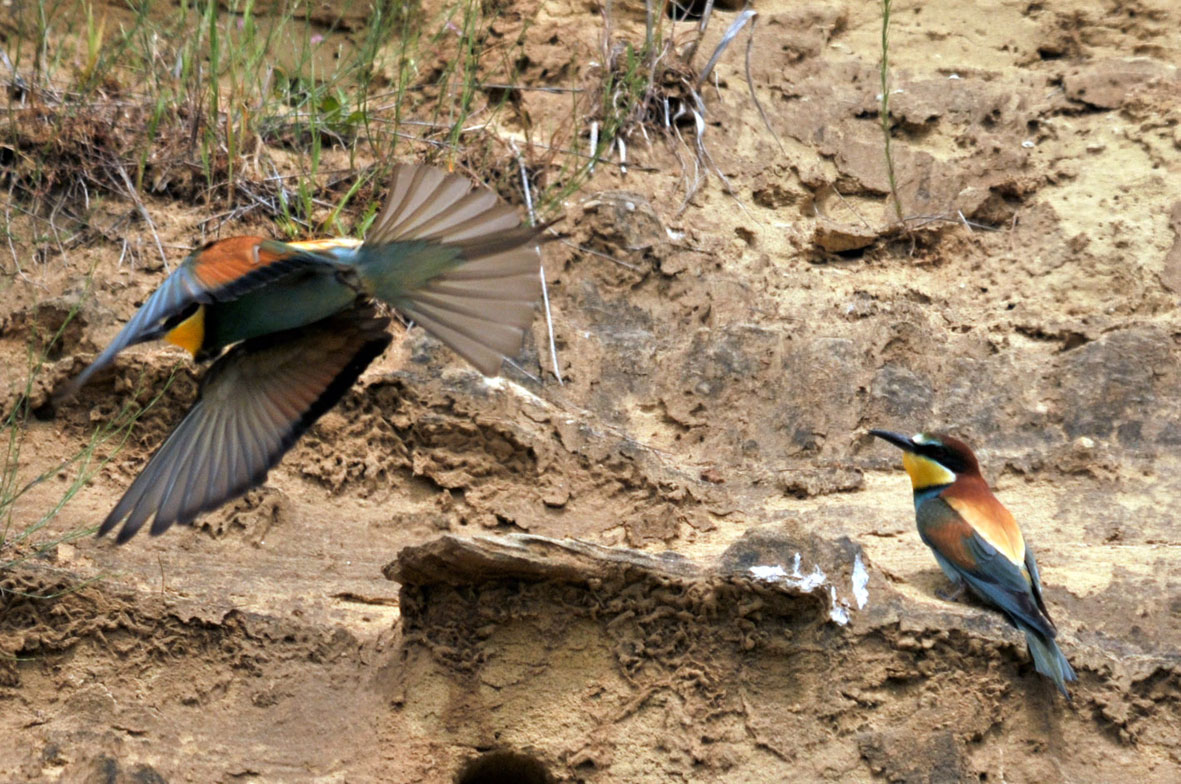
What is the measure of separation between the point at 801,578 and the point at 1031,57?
2.41 metres

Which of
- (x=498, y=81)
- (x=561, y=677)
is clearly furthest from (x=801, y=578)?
(x=498, y=81)

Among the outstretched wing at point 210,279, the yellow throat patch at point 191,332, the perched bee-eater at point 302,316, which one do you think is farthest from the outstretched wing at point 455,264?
the yellow throat patch at point 191,332

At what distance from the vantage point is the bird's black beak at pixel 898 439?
11.3 ft

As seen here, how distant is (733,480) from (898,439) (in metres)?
0.39

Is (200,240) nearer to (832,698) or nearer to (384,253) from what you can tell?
(384,253)

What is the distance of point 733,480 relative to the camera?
343 centimetres

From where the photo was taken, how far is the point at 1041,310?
3850 millimetres

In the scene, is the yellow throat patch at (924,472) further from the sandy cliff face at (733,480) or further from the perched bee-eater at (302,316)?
the perched bee-eater at (302,316)

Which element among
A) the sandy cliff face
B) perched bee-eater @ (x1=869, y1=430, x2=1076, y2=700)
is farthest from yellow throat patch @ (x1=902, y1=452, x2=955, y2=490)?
the sandy cliff face

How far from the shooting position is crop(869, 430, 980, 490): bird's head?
3.28 meters

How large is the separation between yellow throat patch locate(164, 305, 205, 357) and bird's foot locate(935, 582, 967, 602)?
1613 mm

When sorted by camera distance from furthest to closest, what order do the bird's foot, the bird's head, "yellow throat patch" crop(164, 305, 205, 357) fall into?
the bird's head, the bird's foot, "yellow throat patch" crop(164, 305, 205, 357)

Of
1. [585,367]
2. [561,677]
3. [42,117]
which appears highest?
[42,117]

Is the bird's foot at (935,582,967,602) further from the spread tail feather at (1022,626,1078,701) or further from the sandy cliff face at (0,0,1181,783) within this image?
the spread tail feather at (1022,626,1078,701)
